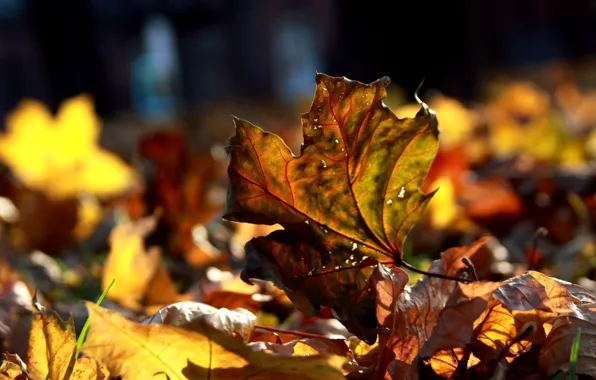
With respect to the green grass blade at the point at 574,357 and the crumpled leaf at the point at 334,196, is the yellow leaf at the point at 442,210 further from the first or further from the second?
the green grass blade at the point at 574,357

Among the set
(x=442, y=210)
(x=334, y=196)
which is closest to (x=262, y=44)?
(x=442, y=210)

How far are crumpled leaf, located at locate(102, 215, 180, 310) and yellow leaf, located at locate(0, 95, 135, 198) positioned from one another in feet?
3.32

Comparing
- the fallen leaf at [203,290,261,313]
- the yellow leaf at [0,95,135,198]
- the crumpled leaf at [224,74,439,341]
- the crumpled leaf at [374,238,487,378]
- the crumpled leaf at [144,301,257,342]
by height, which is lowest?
the yellow leaf at [0,95,135,198]

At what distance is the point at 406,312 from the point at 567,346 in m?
0.13

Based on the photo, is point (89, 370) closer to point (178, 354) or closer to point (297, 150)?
point (178, 354)

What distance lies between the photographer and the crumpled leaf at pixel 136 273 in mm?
1212

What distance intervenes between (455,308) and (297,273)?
17 centimetres

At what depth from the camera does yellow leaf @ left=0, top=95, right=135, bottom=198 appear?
7.76 feet

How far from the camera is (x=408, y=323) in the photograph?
728 millimetres

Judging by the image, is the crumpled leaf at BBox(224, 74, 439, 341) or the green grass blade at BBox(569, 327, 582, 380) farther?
the crumpled leaf at BBox(224, 74, 439, 341)

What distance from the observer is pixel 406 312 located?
2.40 feet

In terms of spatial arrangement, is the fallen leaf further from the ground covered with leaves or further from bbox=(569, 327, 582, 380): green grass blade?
bbox=(569, 327, 582, 380): green grass blade

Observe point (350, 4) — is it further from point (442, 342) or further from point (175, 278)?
point (442, 342)

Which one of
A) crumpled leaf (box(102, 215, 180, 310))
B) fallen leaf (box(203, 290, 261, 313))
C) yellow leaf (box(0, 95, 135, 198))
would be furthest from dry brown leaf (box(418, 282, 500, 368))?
yellow leaf (box(0, 95, 135, 198))
